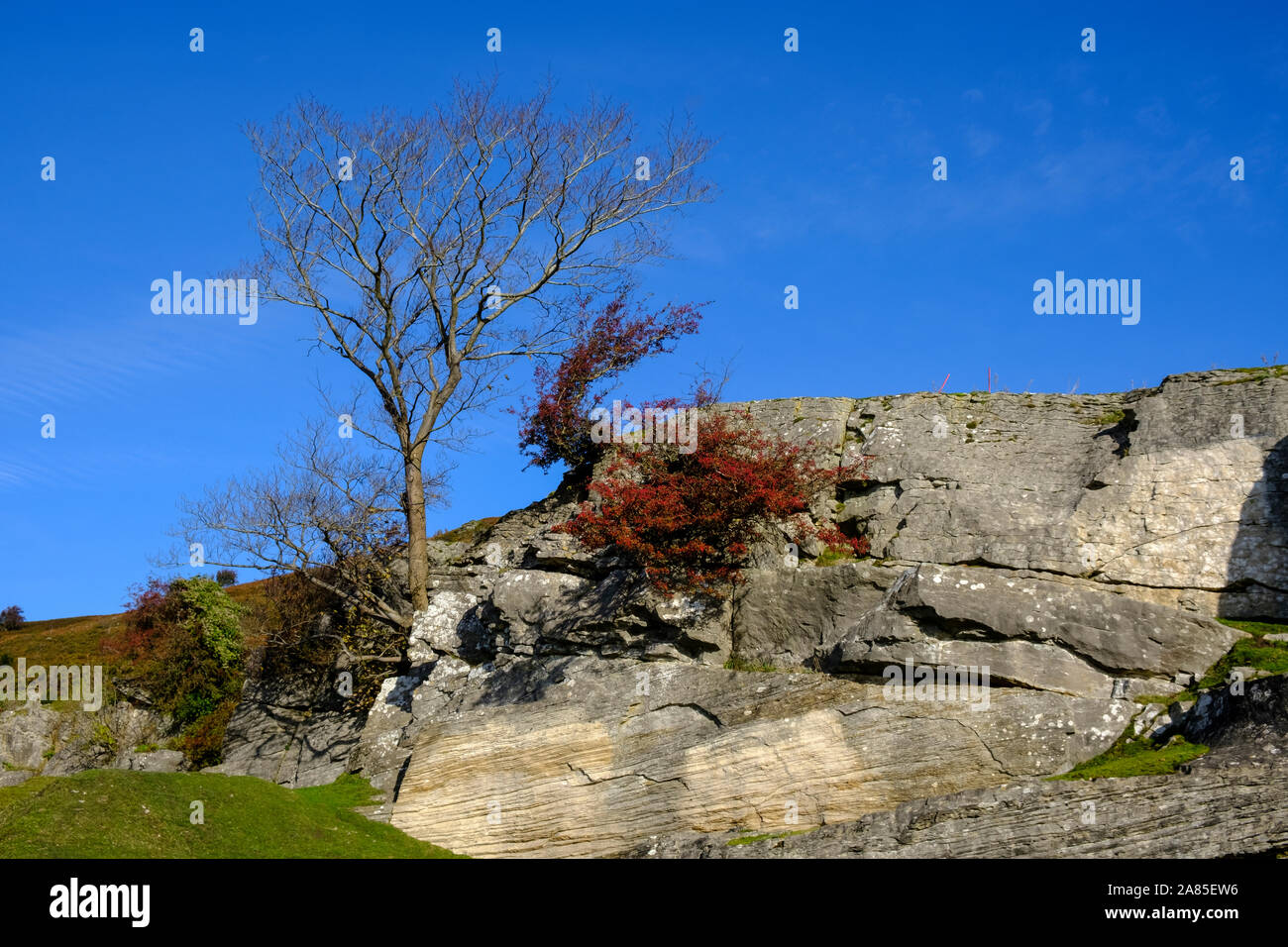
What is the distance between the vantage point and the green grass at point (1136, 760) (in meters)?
13.8

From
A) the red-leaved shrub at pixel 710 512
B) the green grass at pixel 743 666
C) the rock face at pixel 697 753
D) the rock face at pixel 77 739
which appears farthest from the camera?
the rock face at pixel 77 739

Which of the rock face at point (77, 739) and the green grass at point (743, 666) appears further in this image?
the rock face at point (77, 739)

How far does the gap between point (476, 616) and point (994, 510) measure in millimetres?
12196

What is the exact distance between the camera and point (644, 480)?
2311 cm

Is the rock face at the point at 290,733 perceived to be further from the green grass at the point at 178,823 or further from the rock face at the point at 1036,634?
the rock face at the point at 1036,634

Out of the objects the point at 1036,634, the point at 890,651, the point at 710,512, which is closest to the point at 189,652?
the point at 710,512

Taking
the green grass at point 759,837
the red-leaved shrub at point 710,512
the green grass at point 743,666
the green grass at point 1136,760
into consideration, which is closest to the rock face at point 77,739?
the red-leaved shrub at point 710,512

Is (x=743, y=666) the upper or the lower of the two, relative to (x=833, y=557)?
lower

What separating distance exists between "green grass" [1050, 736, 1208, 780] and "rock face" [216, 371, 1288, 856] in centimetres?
40

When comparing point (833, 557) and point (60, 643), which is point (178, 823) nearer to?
point (833, 557)

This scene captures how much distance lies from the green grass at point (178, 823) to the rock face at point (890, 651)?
1.58 meters

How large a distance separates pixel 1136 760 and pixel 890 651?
14.7 feet

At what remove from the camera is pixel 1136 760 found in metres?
14.4
